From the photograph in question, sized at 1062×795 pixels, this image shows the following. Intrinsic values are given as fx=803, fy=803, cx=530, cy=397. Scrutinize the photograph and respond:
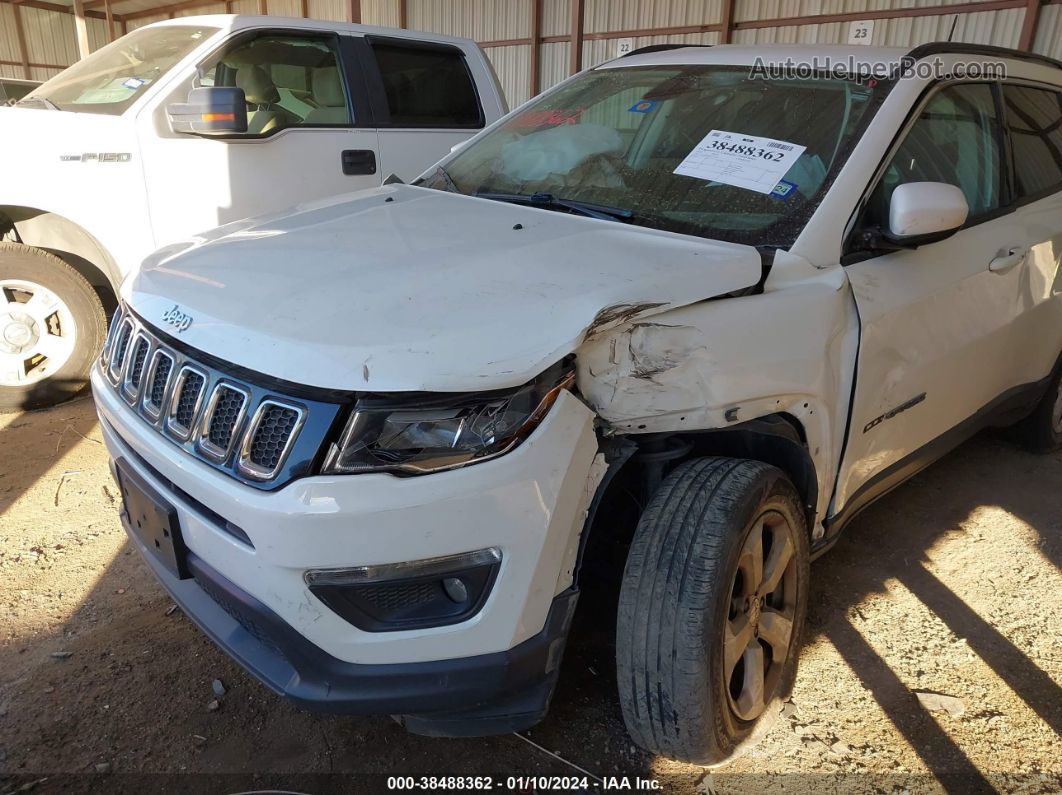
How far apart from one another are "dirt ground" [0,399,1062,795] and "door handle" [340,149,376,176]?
8.01 ft

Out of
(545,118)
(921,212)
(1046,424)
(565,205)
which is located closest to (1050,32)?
(1046,424)

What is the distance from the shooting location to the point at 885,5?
10.2m

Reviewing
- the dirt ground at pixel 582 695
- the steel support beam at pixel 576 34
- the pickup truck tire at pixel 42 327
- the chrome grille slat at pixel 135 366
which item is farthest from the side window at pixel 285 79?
the steel support beam at pixel 576 34

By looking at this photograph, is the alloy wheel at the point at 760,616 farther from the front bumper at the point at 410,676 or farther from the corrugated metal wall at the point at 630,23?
the corrugated metal wall at the point at 630,23

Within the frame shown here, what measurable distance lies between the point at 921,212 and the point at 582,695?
1.69 meters

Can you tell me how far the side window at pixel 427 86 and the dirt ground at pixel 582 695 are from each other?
3.07 meters

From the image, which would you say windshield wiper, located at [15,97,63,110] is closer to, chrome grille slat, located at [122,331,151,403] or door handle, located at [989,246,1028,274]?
chrome grille slat, located at [122,331,151,403]

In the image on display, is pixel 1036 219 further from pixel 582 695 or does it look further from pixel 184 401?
pixel 184 401

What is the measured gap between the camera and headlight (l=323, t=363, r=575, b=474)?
159 centimetres

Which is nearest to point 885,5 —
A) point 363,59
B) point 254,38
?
point 363,59

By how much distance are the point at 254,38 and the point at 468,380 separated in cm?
391

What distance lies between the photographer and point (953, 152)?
2844mm

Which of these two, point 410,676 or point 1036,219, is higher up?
point 1036,219

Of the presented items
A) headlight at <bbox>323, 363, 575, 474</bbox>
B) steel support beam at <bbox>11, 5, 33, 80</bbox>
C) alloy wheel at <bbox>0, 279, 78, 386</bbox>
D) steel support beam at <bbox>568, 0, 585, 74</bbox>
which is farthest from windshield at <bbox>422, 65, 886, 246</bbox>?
steel support beam at <bbox>11, 5, 33, 80</bbox>
